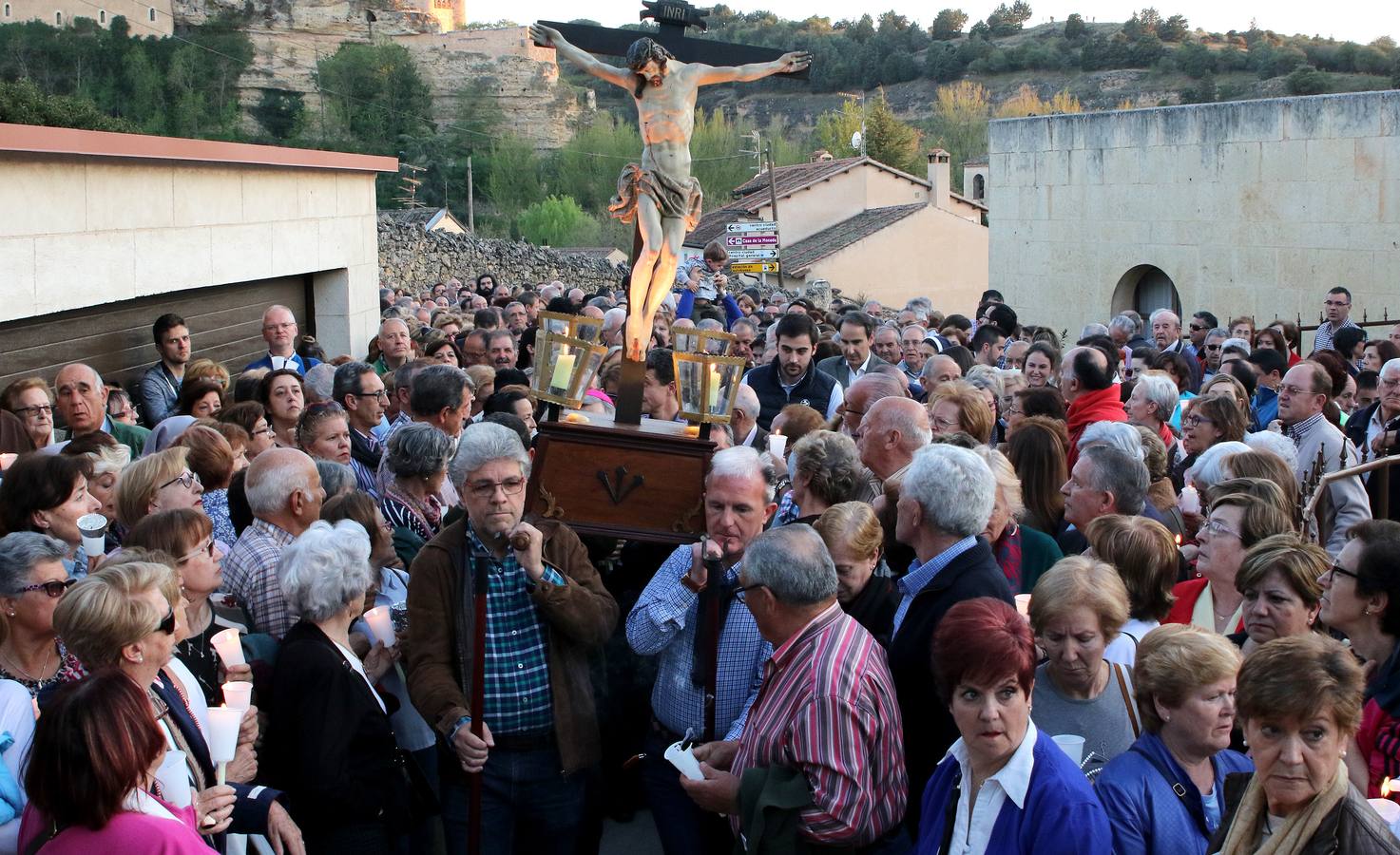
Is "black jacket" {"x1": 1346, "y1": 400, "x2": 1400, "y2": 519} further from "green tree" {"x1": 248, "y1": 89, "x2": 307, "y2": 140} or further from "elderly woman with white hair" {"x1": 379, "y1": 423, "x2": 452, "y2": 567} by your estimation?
"green tree" {"x1": 248, "y1": 89, "x2": 307, "y2": 140}

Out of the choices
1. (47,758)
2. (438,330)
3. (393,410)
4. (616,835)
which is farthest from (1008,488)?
(438,330)

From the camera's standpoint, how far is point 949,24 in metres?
100

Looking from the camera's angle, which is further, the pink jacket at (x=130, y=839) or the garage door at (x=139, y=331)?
the garage door at (x=139, y=331)

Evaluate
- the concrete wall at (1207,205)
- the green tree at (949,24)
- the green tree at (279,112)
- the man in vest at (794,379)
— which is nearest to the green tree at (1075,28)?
the green tree at (949,24)

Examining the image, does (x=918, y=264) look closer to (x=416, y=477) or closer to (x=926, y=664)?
(x=416, y=477)

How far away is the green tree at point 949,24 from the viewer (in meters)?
99.5

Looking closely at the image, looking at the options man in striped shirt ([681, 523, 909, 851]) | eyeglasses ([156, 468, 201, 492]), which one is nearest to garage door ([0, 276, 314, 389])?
eyeglasses ([156, 468, 201, 492])

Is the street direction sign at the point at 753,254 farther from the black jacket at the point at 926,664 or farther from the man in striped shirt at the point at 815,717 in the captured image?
the man in striped shirt at the point at 815,717

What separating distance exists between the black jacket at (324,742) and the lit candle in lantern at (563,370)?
149 cm

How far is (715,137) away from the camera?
6091 cm

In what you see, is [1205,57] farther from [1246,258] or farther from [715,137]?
[1246,258]

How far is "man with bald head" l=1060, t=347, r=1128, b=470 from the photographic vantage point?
7855mm

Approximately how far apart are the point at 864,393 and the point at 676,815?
2.80 meters

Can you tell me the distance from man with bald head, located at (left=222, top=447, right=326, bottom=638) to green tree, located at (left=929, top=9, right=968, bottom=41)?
3928 inches
